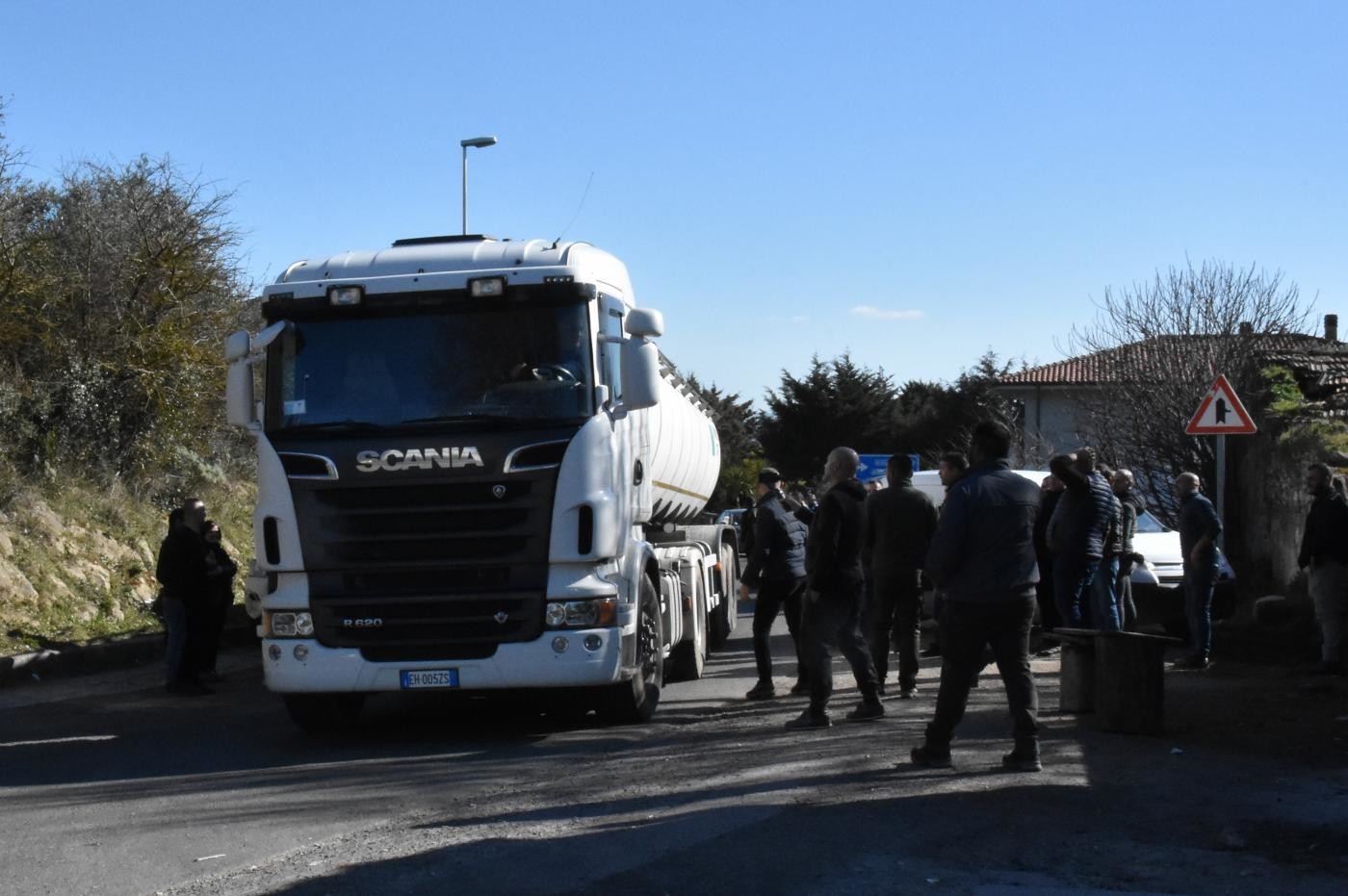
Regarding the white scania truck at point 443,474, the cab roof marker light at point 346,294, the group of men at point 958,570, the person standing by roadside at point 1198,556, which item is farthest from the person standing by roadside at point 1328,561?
the cab roof marker light at point 346,294

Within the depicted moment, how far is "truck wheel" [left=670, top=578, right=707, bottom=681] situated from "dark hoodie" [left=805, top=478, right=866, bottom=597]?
12.6ft

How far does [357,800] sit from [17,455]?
49.4 ft

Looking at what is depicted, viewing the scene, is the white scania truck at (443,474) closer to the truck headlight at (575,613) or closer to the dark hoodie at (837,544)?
the truck headlight at (575,613)

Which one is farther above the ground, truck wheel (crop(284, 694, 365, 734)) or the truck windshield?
the truck windshield

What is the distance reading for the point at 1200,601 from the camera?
46.8ft

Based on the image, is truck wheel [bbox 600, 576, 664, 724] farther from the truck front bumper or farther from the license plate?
the license plate

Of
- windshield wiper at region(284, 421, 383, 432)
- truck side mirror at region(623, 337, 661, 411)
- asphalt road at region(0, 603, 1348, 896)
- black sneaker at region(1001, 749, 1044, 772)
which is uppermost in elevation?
truck side mirror at region(623, 337, 661, 411)

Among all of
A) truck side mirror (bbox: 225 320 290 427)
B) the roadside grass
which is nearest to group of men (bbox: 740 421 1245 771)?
truck side mirror (bbox: 225 320 290 427)

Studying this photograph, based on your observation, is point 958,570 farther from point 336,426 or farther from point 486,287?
point 336,426

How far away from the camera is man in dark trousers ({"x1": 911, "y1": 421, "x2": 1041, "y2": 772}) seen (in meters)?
8.41

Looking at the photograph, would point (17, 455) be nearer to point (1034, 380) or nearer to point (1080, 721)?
point (1080, 721)

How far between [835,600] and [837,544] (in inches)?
15.5

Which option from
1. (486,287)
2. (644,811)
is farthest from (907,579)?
(644,811)

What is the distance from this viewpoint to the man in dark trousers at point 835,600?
34.8 ft
